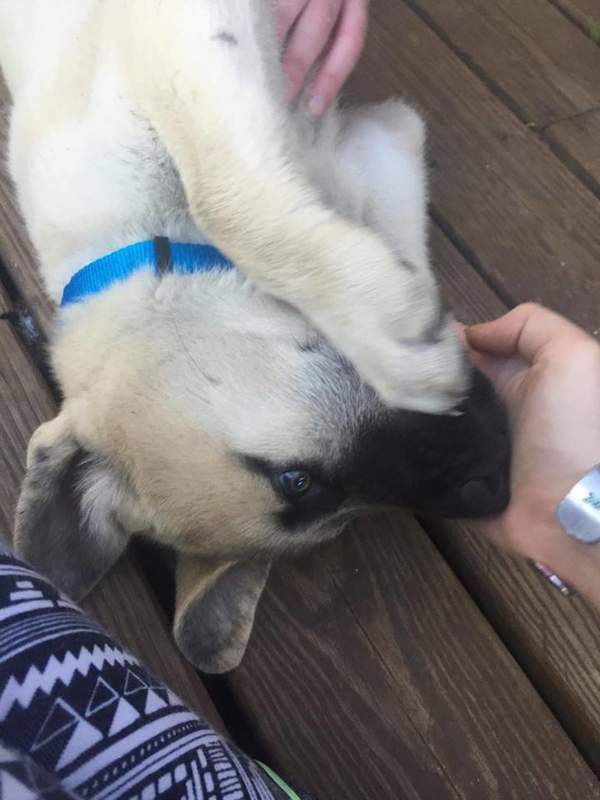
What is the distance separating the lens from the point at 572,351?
4.91ft

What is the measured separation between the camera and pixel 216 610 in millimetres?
1610

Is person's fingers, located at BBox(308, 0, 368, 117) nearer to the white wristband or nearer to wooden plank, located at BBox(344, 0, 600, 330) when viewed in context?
wooden plank, located at BBox(344, 0, 600, 330)

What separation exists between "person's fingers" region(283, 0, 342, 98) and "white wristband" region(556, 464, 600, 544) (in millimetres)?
865

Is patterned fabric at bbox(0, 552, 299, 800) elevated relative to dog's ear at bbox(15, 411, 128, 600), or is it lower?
elevated

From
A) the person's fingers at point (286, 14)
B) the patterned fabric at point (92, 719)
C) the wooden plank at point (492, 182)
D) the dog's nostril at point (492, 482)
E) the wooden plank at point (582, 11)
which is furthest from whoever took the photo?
the wooden plank at point (582, 11)

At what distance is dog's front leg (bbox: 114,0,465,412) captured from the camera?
4.31ft

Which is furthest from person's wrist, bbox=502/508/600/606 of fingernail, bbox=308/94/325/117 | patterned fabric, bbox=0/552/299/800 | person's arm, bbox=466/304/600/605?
fingernail, bbox=308/94/325/117

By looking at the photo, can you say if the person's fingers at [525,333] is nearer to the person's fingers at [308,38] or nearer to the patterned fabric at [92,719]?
the person's fingers at [308,38]

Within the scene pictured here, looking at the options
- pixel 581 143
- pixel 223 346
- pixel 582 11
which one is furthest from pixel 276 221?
pixel 582 11

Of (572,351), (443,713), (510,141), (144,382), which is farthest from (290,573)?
(510,141)

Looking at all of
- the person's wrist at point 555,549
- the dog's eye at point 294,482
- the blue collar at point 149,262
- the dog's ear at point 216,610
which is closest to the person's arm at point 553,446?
the person's wrist at point 555,549

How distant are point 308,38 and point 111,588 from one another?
1.14 metres

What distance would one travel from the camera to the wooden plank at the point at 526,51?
7.00 ft

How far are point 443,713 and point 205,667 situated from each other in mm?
435
